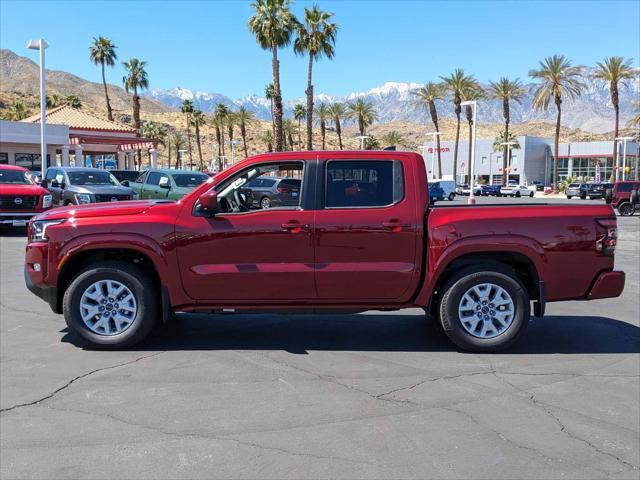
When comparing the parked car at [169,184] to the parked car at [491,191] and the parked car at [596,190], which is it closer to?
the parked car at [596,190]

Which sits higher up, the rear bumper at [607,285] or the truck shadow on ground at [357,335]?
the rear bumper at [607,285]

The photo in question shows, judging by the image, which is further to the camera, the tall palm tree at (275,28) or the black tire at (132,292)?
the tall palm tree at (275,28)

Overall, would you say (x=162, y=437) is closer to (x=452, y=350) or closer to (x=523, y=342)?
(x=452, y=350)

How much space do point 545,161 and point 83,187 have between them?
8553 cm

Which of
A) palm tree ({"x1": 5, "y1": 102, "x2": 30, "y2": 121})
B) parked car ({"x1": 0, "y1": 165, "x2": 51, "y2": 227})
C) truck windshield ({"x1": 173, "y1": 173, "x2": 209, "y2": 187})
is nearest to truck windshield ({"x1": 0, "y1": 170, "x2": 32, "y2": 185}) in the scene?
parked car ({"x1": 0, "y1": 165, "x2": 51, "y2": 227})

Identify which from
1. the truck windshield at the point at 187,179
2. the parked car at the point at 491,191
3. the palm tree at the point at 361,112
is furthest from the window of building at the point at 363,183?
the palm tree at the point at 361,112

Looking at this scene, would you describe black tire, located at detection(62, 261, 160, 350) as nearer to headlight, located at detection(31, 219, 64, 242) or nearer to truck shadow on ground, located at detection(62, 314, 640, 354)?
truck shadow on ground, located at detection(62, 314, 640, 354)

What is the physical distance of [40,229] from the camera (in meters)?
6.21

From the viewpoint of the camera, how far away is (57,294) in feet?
20.3

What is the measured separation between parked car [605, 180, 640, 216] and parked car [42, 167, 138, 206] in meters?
24.0

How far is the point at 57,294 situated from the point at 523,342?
15.9 ft

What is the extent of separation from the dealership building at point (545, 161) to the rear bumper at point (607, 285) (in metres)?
81.0

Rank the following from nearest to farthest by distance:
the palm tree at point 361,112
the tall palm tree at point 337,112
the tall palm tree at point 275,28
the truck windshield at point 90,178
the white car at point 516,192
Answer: the truck windshield at point 90,178 → the tall palm tree at point 275,28 → the white car at point 516,192 → the palm tree at point 361,112 → the tall palm tree at point 337,112

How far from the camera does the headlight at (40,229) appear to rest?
20.1 ft
